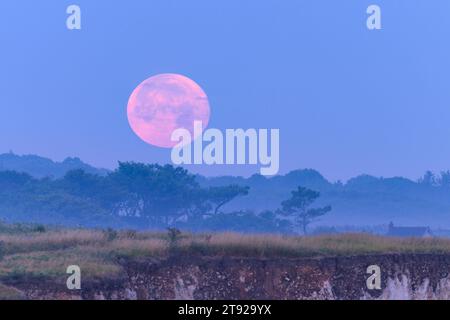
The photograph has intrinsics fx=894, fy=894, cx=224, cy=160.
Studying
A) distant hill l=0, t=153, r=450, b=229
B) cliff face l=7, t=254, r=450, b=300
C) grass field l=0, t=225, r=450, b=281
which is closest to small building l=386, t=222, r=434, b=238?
distant hill l=0, t=153, r=450, b=229

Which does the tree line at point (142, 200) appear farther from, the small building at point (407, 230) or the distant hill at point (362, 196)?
the distant hill at point (362, 196)

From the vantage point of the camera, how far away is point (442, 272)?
43969 mm

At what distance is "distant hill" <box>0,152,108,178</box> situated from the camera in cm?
15200

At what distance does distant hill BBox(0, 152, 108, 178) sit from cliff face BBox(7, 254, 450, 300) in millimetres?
107989

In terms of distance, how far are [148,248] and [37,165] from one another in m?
123

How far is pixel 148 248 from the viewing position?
129 ft

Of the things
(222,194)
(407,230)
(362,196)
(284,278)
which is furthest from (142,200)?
(284,278)

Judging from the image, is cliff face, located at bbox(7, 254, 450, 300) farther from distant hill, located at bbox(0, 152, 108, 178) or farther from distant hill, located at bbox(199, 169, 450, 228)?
distant hill, located at bbox(0, 152, 108, 178)

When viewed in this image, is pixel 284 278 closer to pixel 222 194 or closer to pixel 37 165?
pixel 222 194

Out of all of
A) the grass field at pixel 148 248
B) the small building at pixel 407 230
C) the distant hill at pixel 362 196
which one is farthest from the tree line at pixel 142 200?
the grass field at pixel 148 248
